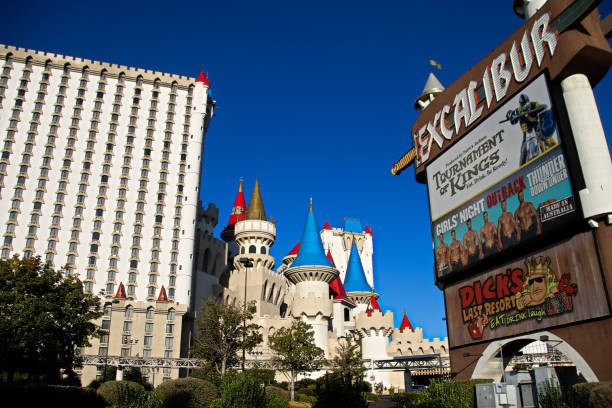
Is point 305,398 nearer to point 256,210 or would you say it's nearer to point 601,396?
point 601,396

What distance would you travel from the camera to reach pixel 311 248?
55.6 m

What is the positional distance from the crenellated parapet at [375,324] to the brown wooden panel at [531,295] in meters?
25.4

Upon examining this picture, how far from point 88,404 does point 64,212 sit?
1735 inches

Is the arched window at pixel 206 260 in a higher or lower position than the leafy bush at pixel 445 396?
higher

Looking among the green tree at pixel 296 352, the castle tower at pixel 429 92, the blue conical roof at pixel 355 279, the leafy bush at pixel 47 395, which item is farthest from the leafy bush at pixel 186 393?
the blue conical roof at pixel 355 279

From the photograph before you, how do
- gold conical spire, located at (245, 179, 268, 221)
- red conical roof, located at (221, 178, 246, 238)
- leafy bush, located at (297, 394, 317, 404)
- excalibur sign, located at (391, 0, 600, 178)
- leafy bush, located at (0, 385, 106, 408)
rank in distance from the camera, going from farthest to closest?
1. red conical roof, located at (221, 178, 246, 238)
2. gold conical spire, located at (245, 179, 268, 221)
3. leafy bush, located at (297, 394, 317, 404)
4. excalibur sign, located at (391, 0, 600, 178)
5. leafy bush, located at (0, 385, 106, 408)

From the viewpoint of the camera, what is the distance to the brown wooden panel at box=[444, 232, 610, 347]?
20.9 metres

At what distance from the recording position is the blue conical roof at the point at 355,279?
69938 mm

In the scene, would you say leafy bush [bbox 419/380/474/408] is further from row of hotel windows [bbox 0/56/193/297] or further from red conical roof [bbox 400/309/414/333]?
row of hotel windows [bbox 0/56/193/297]

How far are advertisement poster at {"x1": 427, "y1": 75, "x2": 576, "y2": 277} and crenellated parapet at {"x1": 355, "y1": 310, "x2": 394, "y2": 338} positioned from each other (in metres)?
25.4

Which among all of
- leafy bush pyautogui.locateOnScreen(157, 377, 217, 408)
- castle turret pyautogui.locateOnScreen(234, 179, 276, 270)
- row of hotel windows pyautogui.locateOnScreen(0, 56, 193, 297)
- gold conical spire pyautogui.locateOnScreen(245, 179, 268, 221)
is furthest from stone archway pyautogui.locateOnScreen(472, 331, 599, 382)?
gold conical spire pyautogui.locateOnScreen(245, 179, 268, 221)

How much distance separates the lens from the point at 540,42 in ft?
79.1

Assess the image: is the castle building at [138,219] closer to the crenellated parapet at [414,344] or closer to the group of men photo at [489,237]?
the crenellated parapet at [414,344]

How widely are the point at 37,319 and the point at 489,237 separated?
24.6 meters
